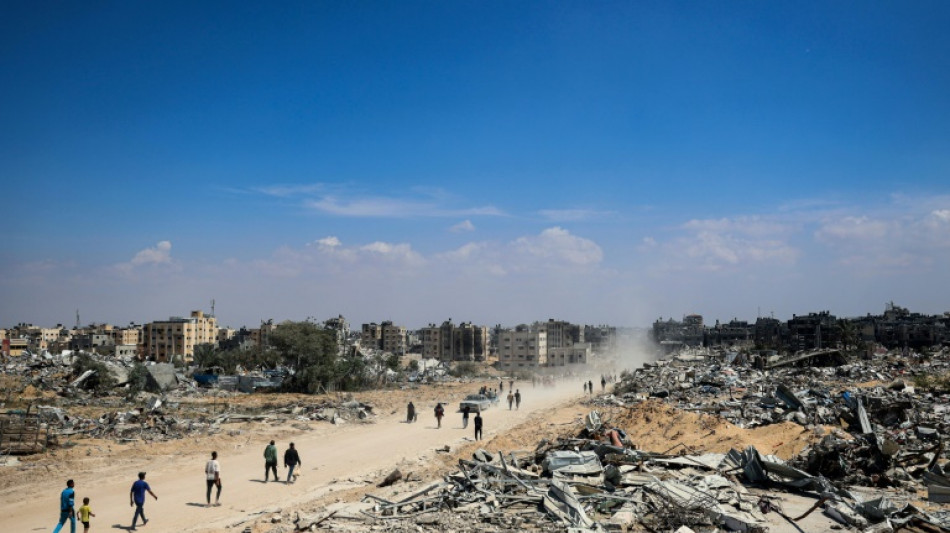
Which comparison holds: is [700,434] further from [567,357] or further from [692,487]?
[567,357]

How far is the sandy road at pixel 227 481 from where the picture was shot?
577 inches

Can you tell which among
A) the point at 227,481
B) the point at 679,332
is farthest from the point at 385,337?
the point at 227,481

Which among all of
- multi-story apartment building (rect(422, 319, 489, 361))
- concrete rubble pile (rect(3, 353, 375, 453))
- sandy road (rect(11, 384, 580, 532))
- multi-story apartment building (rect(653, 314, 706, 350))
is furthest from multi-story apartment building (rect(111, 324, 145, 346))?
sandy road (rect(11, 384, 580, 532))

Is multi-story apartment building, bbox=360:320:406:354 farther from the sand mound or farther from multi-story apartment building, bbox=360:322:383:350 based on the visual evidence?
the sand mound

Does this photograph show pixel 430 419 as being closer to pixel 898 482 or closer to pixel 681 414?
pixel 681 414

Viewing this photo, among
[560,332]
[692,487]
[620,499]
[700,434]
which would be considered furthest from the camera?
[560,332]

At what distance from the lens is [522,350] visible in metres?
109

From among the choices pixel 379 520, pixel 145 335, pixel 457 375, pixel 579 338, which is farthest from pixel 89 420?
pixel 579 338

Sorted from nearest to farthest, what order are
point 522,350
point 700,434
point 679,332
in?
point 700,434
point 522,350
point 679,332

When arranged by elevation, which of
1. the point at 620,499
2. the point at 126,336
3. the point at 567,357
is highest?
the point at 620,499

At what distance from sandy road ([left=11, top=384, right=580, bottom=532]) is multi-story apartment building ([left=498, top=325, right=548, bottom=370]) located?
3092 inches

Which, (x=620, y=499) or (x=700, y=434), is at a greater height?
(x=620, y=499)

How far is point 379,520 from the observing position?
11445mm

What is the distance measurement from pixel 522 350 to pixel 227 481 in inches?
3622
